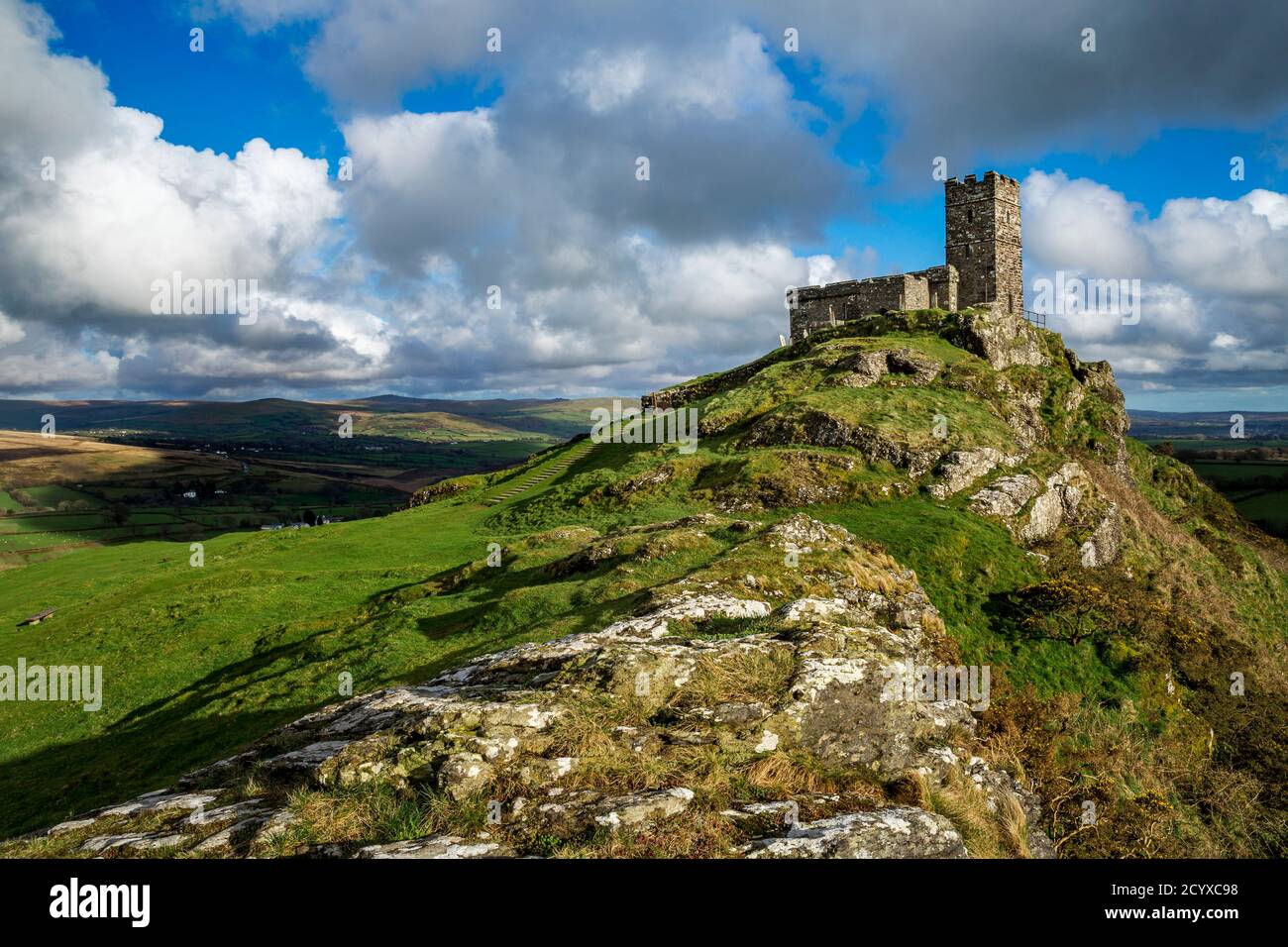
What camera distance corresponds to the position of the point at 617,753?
7.93 m

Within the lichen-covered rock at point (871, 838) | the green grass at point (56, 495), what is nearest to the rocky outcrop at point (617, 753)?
the lichen-covered rock at point (871, 838)

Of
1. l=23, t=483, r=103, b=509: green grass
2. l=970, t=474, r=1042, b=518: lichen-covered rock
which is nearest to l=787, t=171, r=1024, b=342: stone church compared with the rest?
l=970, t=474, r=1042, b=518: lichen-covered rock

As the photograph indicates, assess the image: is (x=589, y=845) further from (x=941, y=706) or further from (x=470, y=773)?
(x=941, y=706)

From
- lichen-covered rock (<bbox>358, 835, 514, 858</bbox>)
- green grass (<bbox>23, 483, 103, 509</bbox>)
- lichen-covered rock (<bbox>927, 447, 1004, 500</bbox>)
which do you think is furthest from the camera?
green grass (<bbox>23, 483, 103, 509</bbox>)

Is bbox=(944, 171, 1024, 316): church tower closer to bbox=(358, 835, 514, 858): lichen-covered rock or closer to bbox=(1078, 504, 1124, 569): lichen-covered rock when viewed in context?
bbox=(1078, 504, 1124, 569): lichen-covered rock

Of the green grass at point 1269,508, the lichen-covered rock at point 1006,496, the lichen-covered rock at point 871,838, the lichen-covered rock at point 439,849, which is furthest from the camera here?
the green grass at point 1269,508

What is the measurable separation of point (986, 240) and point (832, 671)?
5995 centimetres

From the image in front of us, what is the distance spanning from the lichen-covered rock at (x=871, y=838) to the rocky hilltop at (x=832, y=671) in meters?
0.03

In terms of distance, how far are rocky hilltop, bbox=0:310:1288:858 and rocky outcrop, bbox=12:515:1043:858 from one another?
41 millimetres

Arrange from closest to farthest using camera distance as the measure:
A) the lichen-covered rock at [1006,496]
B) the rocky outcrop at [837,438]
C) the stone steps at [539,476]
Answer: the lichen-covered rock at [1006,496] → the rocky outcrop at [837,438] → the stone steps at [539,476]

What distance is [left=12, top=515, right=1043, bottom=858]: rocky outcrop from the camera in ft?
21.4

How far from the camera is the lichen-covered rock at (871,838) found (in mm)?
6082

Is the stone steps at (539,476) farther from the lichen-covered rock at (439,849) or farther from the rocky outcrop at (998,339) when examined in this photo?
the lichen-covered rock at (439,849)

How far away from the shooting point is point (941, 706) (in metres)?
10.6
